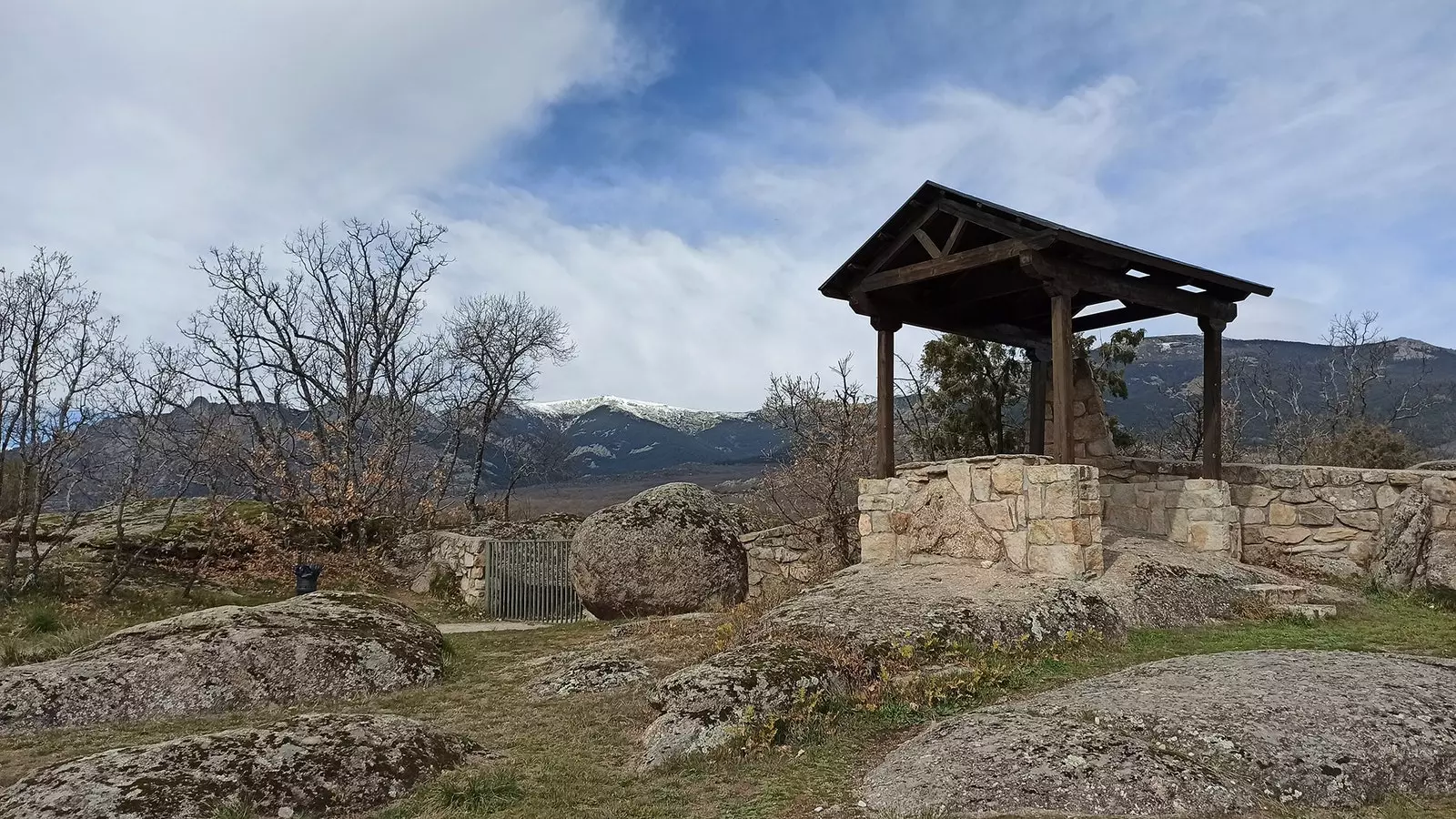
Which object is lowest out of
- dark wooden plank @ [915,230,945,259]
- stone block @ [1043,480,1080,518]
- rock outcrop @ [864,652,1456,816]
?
rock outcrop @ [864,652,1456,816]

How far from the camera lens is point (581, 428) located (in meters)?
91.6

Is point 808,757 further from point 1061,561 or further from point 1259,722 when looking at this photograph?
point 1061,561

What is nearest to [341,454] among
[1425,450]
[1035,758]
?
[1035,758]

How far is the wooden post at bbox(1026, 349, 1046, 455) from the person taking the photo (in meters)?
12.5

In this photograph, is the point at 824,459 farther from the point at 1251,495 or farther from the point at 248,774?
the point at 248,774

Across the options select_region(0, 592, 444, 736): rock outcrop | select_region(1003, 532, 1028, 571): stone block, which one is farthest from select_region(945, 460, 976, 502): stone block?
select_region(0, 592, 444, 736): rock outcrop

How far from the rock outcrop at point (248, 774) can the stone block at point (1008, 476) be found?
5.95m

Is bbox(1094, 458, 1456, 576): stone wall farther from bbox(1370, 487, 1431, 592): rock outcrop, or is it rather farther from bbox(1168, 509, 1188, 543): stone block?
bbox(1168, 509, 1188, 543): stone block

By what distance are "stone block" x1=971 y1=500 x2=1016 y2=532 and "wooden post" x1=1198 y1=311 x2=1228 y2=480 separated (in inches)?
135

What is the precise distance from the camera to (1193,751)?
3.98m

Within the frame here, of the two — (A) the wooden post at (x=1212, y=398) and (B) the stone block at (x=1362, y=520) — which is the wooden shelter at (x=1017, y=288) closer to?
(A) the wooden post at (x=1212, y=398)

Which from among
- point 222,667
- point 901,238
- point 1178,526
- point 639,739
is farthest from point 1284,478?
point 222,667

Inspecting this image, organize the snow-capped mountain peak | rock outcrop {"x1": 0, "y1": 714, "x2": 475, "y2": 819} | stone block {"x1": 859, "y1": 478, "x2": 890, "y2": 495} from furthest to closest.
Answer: the snow-capped mountain peak
stone block {"x1": 859, "y1": 478, "x2": 890, "y2": 495}
rock outcrop {"x1": 0, "y1": 714, "x2": 475, "y2": 819}

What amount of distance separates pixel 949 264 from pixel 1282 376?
48.6m
